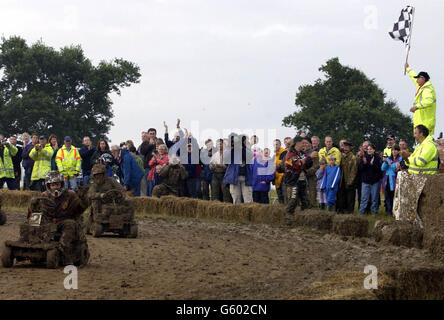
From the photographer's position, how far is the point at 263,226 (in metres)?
17.5

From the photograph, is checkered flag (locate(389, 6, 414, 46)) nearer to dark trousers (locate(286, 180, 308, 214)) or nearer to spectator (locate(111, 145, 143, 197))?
dark trousers (locate(286, 180, 308, 214))

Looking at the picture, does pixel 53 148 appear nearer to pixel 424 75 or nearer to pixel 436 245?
pixel 424 75

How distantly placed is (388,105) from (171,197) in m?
43.8

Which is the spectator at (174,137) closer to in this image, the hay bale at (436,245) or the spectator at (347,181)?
the spectator at (347,181)

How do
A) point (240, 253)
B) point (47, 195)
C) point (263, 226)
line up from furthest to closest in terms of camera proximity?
point (263, 226) < point (240, 253) < point (47, 195)

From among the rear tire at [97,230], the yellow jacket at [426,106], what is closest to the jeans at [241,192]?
the rear tire at [97,230]

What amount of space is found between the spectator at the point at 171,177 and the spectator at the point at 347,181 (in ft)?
14.1

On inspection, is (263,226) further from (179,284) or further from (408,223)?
(179,284)

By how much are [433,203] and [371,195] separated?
18.2 feet

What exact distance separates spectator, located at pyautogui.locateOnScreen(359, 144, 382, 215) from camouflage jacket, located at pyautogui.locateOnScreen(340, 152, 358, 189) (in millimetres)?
263

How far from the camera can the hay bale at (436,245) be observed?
1108 cm

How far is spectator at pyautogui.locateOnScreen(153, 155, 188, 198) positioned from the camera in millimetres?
20022

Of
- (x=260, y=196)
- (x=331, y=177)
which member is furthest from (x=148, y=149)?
(x=331, y=177)

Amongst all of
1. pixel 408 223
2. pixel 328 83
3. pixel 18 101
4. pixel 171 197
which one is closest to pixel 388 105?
pixel 328 83
